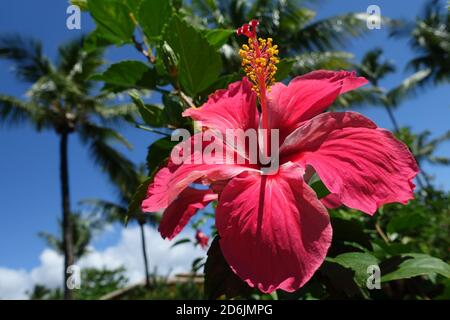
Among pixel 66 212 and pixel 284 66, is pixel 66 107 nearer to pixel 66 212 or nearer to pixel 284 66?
pixel 66 212

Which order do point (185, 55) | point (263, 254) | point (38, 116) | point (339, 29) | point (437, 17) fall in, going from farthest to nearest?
point (437, 17) → point (38, 116) → point (339, 29) → point (185, 55) → point (263, 254)

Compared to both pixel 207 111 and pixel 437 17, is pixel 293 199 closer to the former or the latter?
pixel 207 111

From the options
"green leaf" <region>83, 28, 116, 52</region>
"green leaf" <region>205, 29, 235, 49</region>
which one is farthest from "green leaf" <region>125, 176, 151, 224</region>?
"green leaf" <region>83, 28, 116, 52</region>

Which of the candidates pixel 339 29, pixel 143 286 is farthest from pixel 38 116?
pixel 339 29

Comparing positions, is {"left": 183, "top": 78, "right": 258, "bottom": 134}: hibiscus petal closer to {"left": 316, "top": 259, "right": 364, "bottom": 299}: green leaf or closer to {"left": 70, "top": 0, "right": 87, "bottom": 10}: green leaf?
{"left": 316, "top": 259, "right": 364, "bottom": 299}: green leaf

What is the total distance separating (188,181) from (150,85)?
0.35m

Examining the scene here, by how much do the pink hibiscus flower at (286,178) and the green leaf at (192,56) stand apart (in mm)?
116

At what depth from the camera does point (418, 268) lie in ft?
1.68

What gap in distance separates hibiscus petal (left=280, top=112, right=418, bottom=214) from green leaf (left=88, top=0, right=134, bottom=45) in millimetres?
447

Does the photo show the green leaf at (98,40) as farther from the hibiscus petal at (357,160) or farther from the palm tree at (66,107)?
the palm tree at (66,107)

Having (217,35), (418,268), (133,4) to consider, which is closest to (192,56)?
(217,35)

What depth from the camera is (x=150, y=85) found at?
0.71 metres

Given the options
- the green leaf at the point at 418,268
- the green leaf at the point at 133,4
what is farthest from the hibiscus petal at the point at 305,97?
the green leaf at the point at 133,4

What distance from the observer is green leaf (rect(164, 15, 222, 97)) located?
1.94 feet
